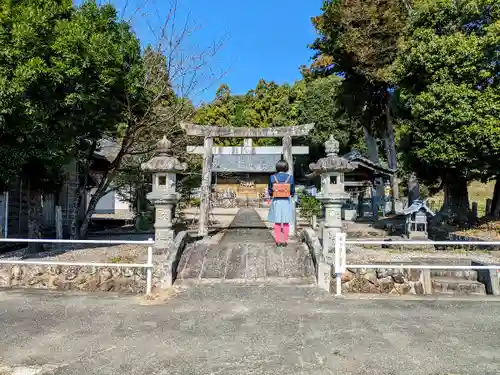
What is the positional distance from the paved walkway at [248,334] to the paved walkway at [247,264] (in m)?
0.54

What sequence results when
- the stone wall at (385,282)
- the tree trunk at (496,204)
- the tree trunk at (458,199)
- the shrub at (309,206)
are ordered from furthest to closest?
the shrub at (309,206)
the tree trunk at (458,199)
the tree trunk at (496,204)
the stone wall at (385,282)

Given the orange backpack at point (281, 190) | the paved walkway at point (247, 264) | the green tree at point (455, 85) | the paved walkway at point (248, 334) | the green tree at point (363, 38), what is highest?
the green tree at point (363, 38)

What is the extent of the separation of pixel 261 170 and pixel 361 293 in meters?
29.8

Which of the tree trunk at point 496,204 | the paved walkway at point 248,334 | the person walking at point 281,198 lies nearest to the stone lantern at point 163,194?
the paved walkway at point 248,334

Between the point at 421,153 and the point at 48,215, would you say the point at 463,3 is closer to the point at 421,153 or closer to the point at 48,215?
the point at 421,153

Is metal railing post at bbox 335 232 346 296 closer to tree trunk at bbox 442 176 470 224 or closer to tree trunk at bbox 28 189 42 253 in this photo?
tree trunk at bbox 28 189 42 253

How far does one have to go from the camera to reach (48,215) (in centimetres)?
1474

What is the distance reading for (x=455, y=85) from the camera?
1242 centimetres

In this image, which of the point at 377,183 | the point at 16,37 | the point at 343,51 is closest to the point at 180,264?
the point at 16,37

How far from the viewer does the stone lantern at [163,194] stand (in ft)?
24.8

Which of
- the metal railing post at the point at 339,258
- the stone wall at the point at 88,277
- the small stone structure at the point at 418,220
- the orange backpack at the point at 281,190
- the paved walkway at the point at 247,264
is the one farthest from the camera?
the small stone structure at the point at 418,220

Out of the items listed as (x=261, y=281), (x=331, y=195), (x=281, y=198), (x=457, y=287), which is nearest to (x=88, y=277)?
(x=261, y=281)

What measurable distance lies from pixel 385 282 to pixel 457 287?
1.25 metres

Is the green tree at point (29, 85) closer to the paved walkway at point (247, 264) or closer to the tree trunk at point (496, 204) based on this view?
the paved walkway at point (247, 264)
